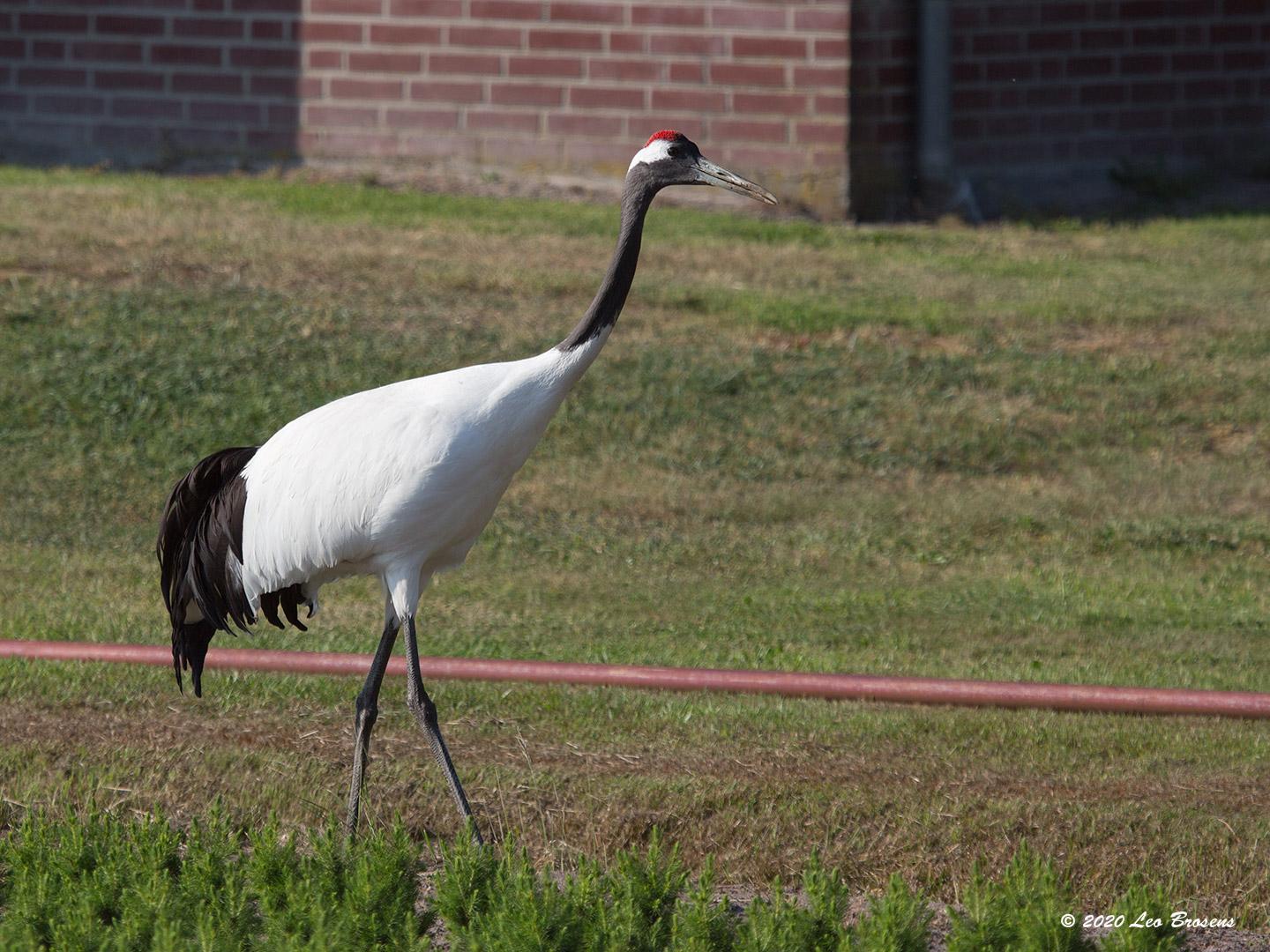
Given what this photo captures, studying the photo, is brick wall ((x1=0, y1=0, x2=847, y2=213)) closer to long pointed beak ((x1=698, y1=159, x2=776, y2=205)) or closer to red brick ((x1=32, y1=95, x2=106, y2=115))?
red brick ((x1=32, y1=95, x2=106, y2=115))

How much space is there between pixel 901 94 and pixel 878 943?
403 inches

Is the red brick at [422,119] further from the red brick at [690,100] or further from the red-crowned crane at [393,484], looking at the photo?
the red-crowned crane at [393,484]

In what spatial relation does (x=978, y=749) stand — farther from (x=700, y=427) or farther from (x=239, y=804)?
(x=700, y=427)

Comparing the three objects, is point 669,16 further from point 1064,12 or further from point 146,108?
point 146,108

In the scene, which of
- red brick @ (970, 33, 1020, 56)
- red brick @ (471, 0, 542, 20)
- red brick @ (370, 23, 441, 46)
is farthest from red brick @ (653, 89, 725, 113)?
red brick @ (970, 33, 1020, 56)

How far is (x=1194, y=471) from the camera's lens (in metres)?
9.27

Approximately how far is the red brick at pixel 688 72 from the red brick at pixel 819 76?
0.66m

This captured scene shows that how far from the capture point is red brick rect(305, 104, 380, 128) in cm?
1361

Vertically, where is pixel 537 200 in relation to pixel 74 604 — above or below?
above

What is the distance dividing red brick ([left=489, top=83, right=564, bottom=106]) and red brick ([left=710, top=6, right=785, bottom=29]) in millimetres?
1241

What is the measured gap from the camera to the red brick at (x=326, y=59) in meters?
13.6

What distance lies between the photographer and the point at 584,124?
1328 cm

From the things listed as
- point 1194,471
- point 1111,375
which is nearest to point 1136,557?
point 1194,471

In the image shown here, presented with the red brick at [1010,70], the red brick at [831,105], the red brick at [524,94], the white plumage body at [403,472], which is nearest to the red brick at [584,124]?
the red brick at [524,94]
